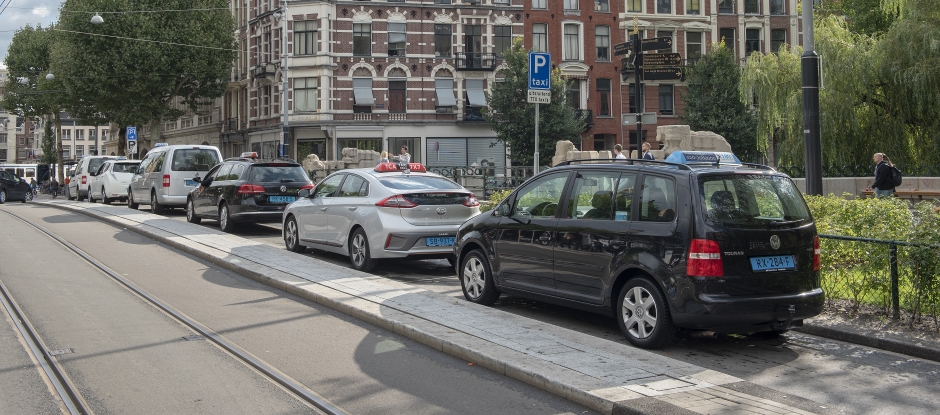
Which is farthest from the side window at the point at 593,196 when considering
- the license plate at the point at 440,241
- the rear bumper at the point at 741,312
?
the license plate at the point at 440,241

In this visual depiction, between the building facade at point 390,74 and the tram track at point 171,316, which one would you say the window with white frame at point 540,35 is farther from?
the tram track at point 171,316

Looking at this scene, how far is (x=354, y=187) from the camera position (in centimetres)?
1288

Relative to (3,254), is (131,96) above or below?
above

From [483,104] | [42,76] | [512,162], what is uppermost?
[42,76]

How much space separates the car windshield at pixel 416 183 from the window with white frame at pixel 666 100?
4007 cm

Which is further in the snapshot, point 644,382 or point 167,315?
point 167,315

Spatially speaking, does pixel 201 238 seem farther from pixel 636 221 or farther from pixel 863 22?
pixel 863 22

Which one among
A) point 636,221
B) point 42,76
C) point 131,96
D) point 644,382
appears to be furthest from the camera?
point 42,76

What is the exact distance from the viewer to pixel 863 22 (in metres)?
38.5

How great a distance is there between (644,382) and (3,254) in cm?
1280

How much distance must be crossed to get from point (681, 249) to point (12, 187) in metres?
38.2

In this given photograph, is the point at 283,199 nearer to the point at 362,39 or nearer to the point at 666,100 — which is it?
the point at 362,39

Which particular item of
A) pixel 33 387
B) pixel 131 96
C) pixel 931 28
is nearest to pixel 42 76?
pixel 131 96

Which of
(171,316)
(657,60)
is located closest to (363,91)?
(657,60)
